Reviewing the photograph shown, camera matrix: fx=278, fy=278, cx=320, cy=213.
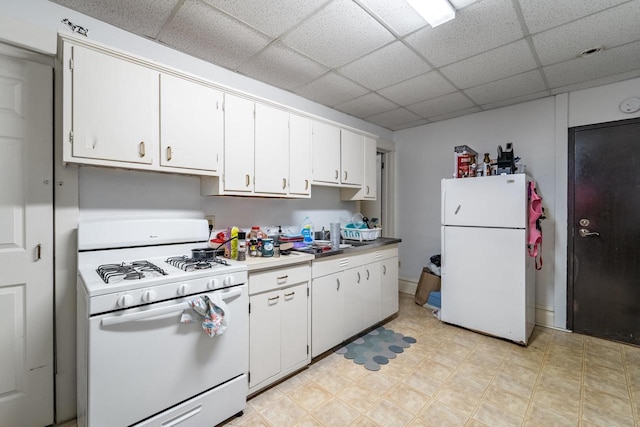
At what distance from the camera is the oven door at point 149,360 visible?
1.24 m

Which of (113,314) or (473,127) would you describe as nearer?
(113,314)

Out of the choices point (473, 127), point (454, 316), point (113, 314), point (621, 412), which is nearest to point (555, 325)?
point (454, 316)

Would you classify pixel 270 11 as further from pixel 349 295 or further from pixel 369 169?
pixel 349 295

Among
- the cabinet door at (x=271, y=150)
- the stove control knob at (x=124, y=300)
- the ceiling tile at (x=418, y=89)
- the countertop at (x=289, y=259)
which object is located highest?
the ceiling tile at (x=418, y=89)

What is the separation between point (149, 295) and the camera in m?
1.33

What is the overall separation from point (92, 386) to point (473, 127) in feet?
13.8

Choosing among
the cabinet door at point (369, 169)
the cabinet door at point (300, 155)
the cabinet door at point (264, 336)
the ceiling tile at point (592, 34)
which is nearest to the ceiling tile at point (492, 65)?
the ceiling tile at point (592, 34)

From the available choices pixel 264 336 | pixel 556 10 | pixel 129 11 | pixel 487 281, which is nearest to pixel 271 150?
pixel 129 11

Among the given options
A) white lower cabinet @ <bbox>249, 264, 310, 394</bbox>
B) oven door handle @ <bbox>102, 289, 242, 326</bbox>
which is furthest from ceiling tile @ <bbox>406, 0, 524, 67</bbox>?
oven door handle @ <bbox>102, 289, 242, 326</bbox>

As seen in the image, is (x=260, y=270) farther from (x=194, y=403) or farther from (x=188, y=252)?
(x=194, y=403)

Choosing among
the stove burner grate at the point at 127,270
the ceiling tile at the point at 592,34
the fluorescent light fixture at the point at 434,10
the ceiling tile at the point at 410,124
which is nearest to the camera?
the stove burner grate at the point at 127,270

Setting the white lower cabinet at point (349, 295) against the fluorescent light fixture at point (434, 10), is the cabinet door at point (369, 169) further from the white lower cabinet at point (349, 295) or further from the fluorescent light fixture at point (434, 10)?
the fluorescent light fixture at point (434, 10)

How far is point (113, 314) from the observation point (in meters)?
1.26

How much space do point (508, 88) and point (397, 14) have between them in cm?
178
